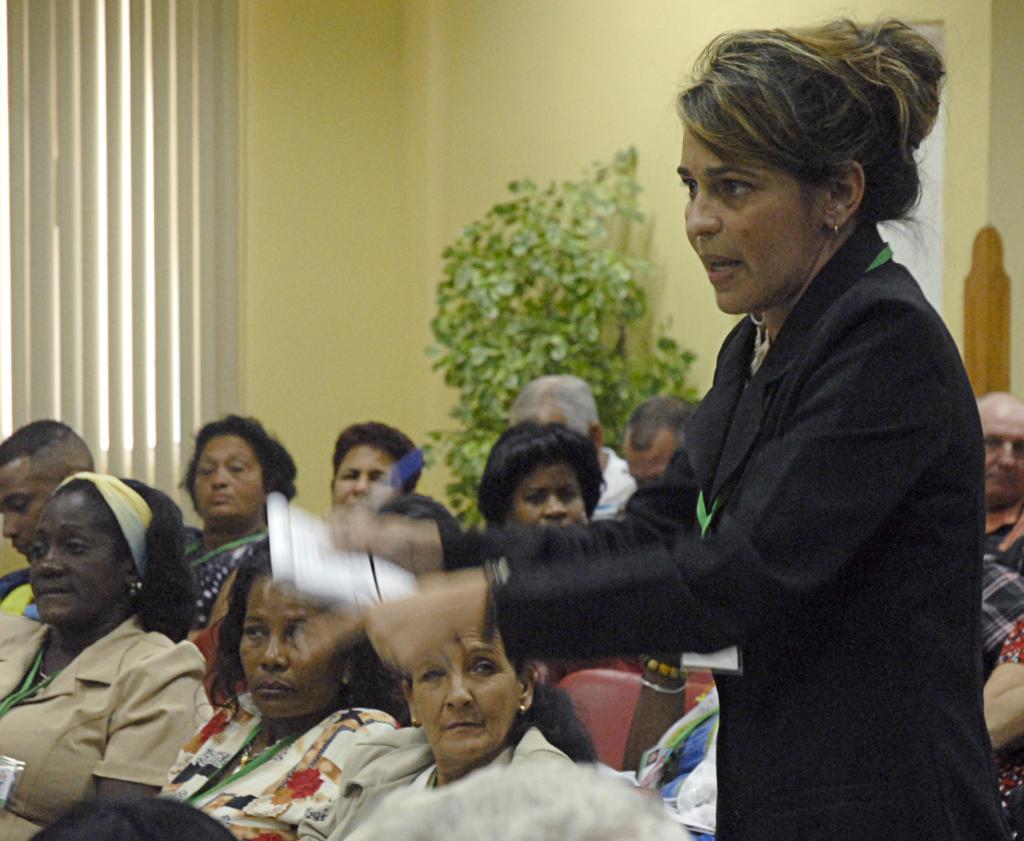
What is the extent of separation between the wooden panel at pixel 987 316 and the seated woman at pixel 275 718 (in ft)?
10.8

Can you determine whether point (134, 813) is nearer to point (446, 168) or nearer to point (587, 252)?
point (587, 252)

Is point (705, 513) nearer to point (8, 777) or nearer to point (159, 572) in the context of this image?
point (8, 777)

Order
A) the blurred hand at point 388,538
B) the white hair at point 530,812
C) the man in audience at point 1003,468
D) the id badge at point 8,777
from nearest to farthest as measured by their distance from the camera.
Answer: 1. the white hair at point 530,812
2. the blurred hand at point 388,538
3. the id badge at point 8,777
4. the man in audience at point 1003,468

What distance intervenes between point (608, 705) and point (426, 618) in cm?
211

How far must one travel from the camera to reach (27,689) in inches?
130

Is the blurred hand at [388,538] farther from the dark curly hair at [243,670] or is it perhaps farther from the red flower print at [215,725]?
the red flower print at [215,725]

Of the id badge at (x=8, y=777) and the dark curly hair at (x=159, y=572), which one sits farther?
the dark curly hair at (x=159, y=572)

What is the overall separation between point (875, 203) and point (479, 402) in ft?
15.4

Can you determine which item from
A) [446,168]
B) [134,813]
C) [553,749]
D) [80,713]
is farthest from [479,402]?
[134,813]

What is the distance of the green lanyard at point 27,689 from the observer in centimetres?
325

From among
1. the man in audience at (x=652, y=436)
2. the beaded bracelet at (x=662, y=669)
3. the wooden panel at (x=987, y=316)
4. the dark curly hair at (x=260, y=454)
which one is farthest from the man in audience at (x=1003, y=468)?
the dark curly hair at (x=260, y=454)

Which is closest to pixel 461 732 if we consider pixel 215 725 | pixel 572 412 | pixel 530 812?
pixel 215 725

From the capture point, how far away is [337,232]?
6.92 m

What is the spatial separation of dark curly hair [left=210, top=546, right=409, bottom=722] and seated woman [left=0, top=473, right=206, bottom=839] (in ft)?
0.25
